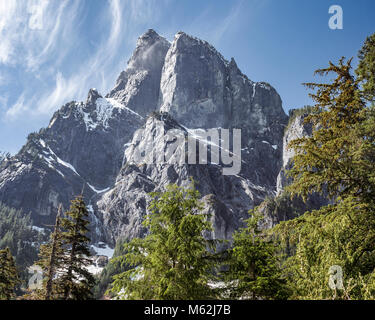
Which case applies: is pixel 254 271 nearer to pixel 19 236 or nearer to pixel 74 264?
pixel 74 264

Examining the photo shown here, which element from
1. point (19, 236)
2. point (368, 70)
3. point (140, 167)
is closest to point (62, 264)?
point (368, 70)

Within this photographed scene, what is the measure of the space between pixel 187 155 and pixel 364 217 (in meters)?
121

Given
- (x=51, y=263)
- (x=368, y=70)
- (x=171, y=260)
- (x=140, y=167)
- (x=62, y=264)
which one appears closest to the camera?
(x=171, y=260)

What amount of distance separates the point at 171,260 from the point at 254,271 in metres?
4.85

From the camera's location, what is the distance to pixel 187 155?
423ft

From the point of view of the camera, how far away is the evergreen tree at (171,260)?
332 inches

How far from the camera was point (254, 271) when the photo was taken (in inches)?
479

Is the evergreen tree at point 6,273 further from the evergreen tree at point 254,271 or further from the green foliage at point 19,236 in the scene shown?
the green foliage at point 19,236

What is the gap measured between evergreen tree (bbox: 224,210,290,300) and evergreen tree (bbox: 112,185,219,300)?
82.6 inches

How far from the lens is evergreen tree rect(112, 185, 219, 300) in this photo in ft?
27.7

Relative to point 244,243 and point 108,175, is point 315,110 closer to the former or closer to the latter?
point 244,243
